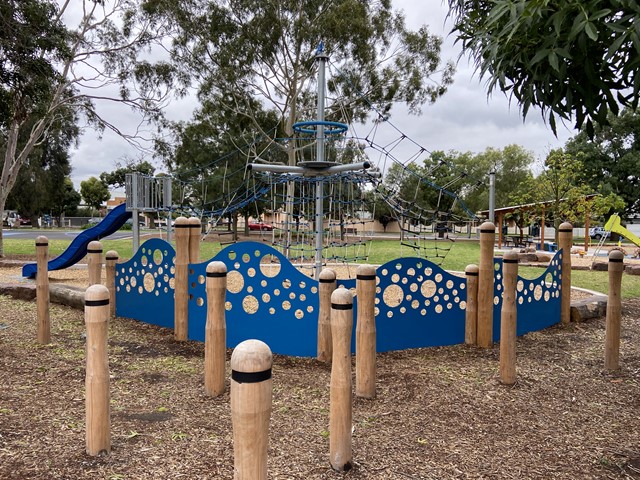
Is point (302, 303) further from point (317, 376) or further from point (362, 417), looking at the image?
point (362, 417)

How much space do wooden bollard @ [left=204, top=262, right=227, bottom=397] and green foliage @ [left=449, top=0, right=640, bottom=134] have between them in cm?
232

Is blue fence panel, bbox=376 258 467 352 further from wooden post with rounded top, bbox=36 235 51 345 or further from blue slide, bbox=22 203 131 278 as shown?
blue slide, bbox=22 203 131 278

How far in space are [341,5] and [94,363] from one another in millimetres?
18236

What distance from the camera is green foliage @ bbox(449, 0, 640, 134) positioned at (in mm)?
2137

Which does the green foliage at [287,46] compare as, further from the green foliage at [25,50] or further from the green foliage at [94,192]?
the green foliage at [94,192]

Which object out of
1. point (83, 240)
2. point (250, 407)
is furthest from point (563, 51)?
point (83, 240)

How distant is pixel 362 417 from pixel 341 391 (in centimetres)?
81

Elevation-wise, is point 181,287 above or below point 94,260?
below

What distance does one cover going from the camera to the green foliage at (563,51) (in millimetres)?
2137

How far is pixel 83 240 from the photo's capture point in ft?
32.5

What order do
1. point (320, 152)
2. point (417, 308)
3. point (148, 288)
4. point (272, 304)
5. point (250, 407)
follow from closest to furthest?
point (250, 407) < point (272, 304) < point (417, 308) < point (148, 288) < point (320, 152)

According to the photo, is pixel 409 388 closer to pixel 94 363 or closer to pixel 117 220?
pixel 94 363

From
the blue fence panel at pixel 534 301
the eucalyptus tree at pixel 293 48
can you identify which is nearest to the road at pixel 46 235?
the eucalyptus tree at pixel 293 48

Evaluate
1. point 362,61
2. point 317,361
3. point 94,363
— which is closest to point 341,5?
point 362,61
